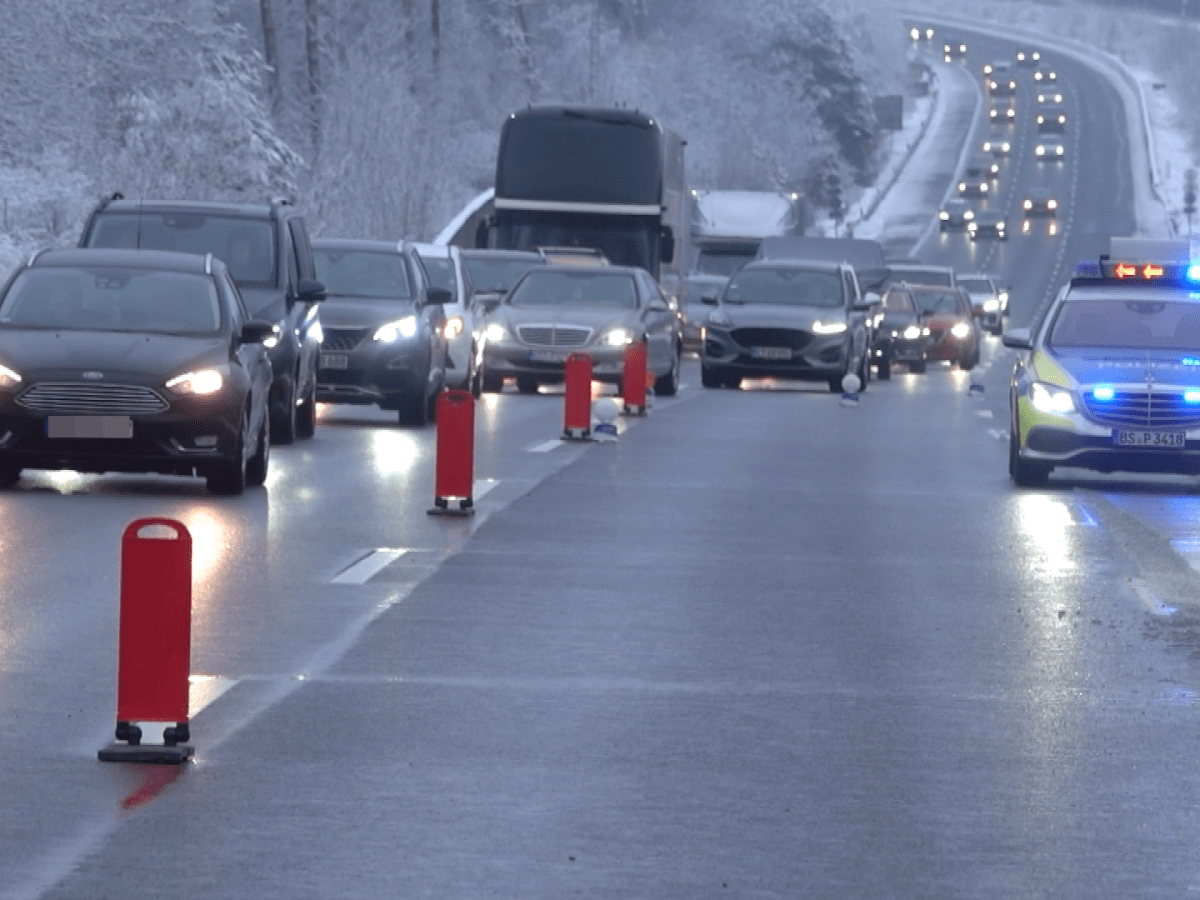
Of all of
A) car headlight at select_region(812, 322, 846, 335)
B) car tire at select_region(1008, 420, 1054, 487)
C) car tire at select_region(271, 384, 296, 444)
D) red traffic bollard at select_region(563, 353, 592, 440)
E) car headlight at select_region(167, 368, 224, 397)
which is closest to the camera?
car headlight at select_region(167, 368, 224, 397)

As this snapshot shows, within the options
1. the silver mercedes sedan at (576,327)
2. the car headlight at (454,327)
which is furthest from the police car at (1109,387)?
the silver mercedes sedan at (576,327)

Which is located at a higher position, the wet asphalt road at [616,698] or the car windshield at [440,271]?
the wet asphalt road at [616,698]

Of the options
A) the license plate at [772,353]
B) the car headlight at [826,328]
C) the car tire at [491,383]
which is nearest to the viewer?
the car tire at [491,383]

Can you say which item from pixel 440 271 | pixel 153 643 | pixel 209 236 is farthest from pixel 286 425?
pixel 153 643

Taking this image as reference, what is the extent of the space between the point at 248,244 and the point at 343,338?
3.86 meters

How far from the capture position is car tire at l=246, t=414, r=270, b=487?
19328 millimetres

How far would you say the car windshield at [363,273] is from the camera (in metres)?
28.6

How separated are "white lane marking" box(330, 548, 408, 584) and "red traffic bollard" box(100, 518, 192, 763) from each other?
197 inches

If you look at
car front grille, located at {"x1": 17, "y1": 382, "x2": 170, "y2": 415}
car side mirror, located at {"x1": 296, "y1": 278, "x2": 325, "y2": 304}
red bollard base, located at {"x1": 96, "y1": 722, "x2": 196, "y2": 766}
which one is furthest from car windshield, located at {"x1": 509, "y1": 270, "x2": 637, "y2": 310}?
red bollard base, located at {"x1": 96, "y1": 722, "x2": 196, "y2": 766}

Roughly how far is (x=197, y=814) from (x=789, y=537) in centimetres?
908

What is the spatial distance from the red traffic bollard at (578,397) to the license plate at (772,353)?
475 inches

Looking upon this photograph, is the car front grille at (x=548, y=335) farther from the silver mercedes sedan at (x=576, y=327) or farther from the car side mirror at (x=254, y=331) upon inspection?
the car side mirror at (x=254, y=331)

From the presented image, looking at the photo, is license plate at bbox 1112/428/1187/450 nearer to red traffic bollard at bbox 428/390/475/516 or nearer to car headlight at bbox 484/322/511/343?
red traffic bollard at bbox 428/390/475/516

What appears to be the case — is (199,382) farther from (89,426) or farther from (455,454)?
(455,454)
